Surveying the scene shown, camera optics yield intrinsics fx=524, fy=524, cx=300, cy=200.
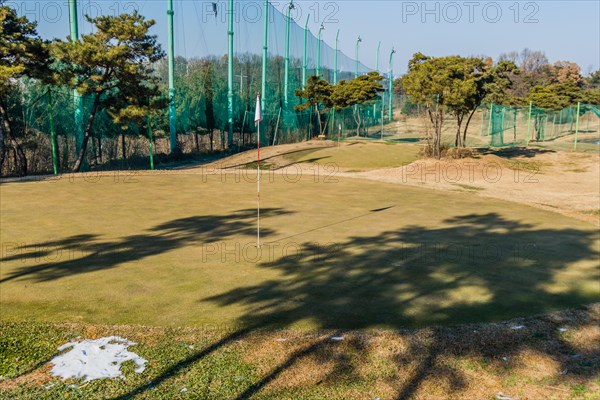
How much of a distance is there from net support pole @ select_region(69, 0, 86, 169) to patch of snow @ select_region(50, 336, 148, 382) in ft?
61.2

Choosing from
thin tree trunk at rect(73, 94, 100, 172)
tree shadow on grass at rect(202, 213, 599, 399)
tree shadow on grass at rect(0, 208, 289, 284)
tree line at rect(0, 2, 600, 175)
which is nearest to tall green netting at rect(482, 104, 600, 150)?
tree line at rect(0, 2, 600, 175)

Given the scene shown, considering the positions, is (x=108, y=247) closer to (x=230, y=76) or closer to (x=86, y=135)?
(x=86, y=135)

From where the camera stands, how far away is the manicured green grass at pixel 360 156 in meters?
26.3

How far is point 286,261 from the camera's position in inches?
314

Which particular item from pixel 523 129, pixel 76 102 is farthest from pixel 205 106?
pixel 523 129

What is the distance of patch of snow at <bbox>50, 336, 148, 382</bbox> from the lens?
4.46 meters

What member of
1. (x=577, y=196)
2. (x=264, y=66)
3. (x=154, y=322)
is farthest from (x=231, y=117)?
(x=154, y=322)

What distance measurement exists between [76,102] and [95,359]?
A: 1952cm

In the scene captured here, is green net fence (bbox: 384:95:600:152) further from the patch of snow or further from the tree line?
the patch of snow

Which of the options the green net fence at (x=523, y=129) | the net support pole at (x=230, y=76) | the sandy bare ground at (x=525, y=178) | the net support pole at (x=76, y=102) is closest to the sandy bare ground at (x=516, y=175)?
the sandy bare ground at (x=525, y=178)

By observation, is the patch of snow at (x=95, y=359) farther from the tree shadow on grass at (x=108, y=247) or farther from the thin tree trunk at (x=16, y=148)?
the thin tree trunk at (x=16, y=148)

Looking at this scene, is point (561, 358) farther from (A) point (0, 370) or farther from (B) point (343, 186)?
(B) point (343, 186)

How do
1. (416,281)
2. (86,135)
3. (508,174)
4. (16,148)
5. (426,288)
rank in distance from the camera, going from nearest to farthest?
1. (426,288)
2. (416,281)
3. (16,148)
4. (86,135)
5. (508,174)

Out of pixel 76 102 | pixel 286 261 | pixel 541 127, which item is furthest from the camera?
pixel 541 127
